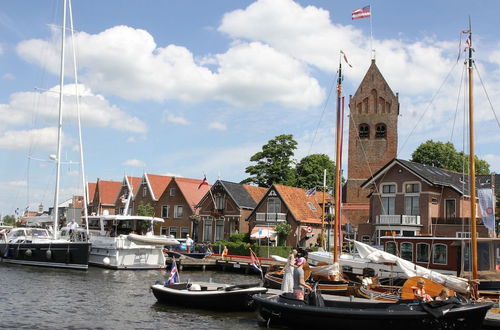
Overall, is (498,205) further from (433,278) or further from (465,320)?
(465,320)

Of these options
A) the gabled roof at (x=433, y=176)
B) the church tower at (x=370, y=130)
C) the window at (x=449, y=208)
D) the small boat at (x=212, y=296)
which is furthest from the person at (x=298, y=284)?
the church tower at (x=370, y=130)

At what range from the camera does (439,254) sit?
29.2 metres

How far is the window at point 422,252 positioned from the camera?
98.1 feet

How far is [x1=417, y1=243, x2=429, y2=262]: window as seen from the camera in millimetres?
29891

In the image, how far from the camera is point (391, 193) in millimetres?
48344

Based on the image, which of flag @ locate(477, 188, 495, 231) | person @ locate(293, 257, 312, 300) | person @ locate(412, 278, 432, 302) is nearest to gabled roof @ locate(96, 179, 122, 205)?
flag @ locate(477, 188, 495, 231)

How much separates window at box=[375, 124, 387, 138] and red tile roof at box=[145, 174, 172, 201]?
29.1 meters

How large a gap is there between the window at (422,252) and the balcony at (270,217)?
27301 millimetres

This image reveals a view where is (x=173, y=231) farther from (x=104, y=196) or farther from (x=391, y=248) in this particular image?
(x=391, y=248)

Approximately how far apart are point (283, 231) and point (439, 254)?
26589 mm

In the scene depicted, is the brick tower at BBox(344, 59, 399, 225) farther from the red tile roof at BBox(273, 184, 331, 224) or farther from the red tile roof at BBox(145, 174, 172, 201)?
the red tile roof at BBox(145, 174, 172, 201)

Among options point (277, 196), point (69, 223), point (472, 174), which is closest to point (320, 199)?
point (277, 196)

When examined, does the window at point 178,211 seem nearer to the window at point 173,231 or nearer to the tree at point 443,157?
the window at point 173,231

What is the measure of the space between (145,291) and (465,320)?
56.9 feet
